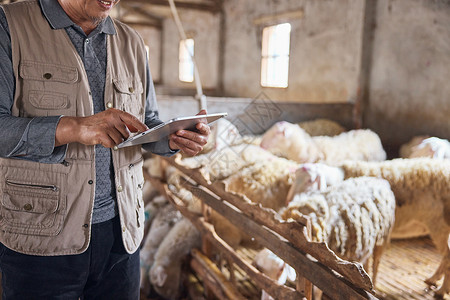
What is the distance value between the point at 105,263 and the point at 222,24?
9970mm

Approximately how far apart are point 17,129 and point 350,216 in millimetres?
2025

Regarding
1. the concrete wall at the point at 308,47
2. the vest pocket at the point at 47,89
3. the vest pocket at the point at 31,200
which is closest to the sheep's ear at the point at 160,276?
the vest pocket at the point at 31,200

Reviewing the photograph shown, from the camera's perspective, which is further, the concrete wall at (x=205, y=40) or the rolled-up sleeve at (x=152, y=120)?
the concrete wall at (x=205, y=40)

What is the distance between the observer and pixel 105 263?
142 centimetres

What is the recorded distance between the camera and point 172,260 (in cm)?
350

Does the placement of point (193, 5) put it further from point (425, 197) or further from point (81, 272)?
point (81, 272)

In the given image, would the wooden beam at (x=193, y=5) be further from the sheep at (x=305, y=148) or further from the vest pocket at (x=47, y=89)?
the vest pocket at (x=47, y=89)

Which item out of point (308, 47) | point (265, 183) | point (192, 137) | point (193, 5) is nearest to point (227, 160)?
point (265, 183)

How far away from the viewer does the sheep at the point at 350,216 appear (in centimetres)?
255

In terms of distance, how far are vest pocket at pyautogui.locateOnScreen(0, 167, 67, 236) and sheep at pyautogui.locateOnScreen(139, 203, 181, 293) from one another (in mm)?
2519

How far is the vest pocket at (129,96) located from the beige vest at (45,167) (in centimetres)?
11

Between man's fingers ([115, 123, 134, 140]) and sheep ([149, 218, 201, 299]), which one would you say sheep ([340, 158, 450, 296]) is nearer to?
sheep ([149, 218, 201, 299])

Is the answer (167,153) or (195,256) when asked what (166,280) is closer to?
(195,256)

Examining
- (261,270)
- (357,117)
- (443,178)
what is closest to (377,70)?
(357,117)
